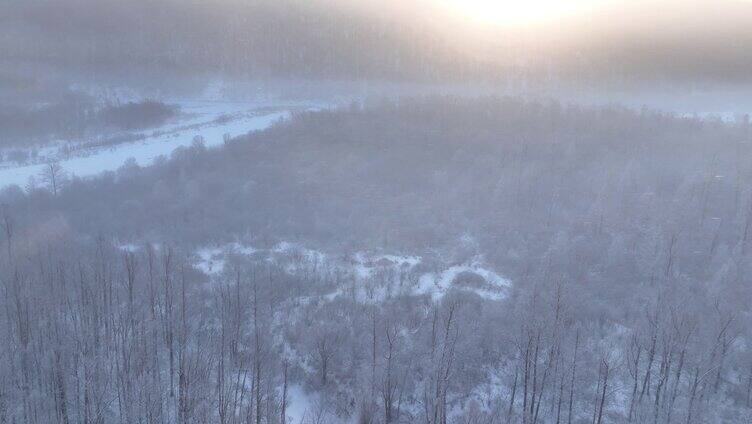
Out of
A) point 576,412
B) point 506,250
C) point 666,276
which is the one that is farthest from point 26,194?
point 666,276

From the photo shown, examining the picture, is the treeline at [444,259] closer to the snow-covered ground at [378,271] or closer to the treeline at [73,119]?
the snow-covered ground at [378,271]

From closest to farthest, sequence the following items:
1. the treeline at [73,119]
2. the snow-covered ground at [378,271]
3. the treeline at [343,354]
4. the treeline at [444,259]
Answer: the treeline at [343,354] → the treeline at [444,259] → the snow-covered ground at [378,271] → the treeline at [73,119]

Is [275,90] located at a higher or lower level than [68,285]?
higher

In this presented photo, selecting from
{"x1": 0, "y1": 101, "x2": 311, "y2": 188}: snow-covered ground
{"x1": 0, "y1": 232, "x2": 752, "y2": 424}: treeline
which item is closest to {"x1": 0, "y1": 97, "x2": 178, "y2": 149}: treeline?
{"x1": 0, "y1": 101, "x2": 311, "y2": 188}: snow-covered ground

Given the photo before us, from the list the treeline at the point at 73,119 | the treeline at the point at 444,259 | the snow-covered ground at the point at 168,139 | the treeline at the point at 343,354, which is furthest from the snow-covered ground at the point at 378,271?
the treeline at the point at 73,119

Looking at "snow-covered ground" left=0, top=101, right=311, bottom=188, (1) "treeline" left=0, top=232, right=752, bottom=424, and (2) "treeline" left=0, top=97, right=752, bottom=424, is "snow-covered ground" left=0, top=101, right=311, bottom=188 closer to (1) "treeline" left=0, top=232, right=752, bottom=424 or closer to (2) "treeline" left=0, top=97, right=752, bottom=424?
(2) "treeline" left=0, top=97, right=752, bottom=424

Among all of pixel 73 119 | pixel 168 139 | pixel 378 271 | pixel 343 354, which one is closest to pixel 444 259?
pixel 378 271

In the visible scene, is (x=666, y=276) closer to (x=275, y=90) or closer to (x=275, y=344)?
(x=275, y=344)

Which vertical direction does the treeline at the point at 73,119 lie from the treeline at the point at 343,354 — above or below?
above
